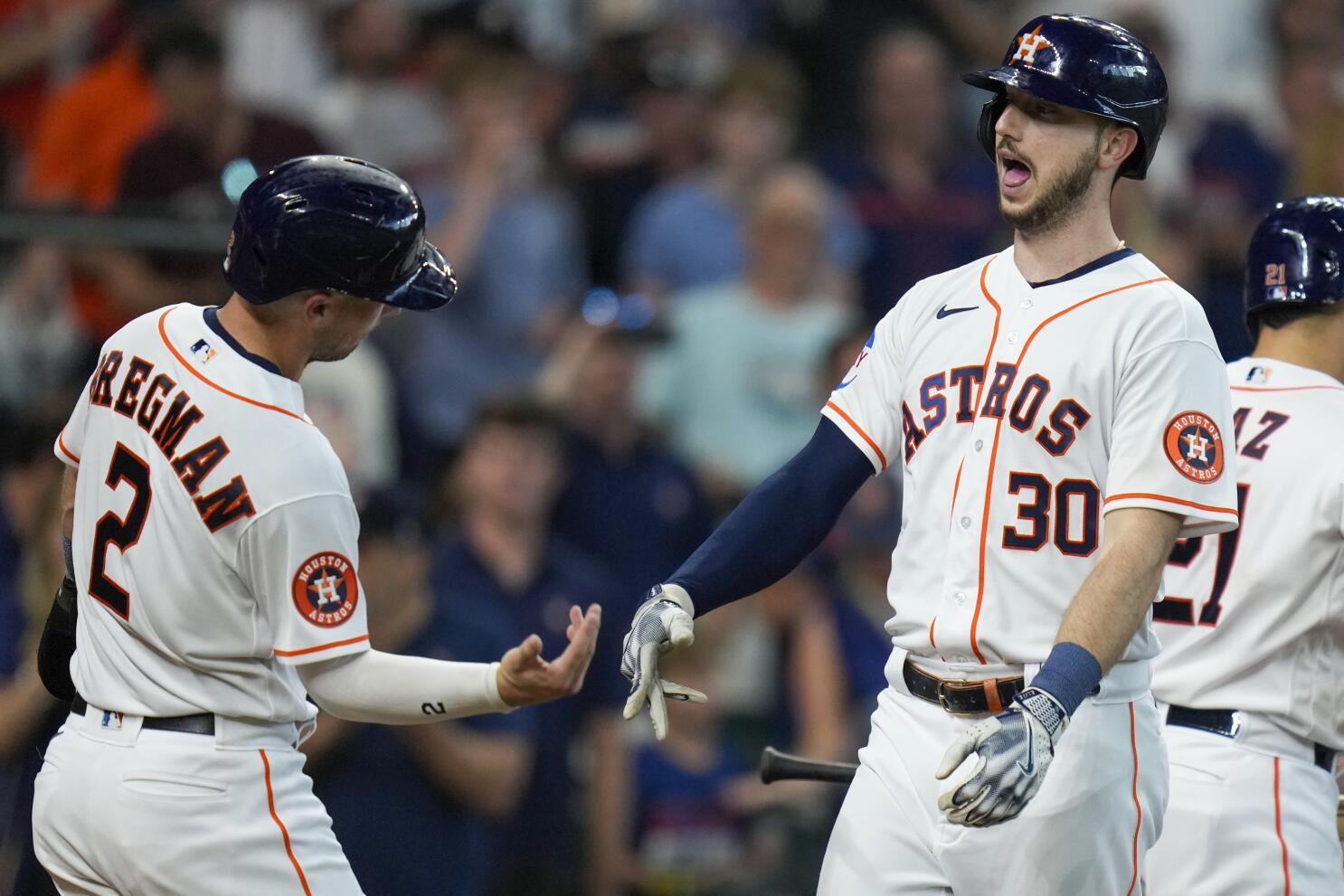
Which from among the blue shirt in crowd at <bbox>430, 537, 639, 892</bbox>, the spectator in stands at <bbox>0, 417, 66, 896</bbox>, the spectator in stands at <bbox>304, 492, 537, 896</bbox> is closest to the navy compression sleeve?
the spectator in stands at <bbox>304, 492, 537, 896</bbox>

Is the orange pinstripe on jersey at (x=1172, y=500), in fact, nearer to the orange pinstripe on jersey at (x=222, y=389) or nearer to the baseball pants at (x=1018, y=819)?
the baseball pants at (x=1018, y=819)

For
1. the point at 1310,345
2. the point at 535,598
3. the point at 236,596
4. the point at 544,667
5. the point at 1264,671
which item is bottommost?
the point at 535,598

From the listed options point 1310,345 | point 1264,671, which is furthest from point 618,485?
point 1264,671

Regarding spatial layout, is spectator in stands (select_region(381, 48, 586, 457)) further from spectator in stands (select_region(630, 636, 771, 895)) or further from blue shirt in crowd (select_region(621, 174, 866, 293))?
spectator in stands (select_region(630, 636, 771, 895))

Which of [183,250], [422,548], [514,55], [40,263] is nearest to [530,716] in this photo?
[422,548]

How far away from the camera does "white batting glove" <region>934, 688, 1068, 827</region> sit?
9.82 feet

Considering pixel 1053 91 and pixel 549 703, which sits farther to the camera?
pixel 549 703

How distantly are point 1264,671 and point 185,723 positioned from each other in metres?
2.37

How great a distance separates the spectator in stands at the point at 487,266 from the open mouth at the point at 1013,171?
4.50 meters

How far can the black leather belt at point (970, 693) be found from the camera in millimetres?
3436

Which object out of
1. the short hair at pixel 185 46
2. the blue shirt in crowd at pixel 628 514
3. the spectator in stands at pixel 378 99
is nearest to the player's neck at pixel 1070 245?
the blue shirt in crowd at pixel 628 514

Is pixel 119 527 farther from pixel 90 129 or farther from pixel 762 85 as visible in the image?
pixel 762 85

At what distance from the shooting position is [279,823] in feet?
11.4

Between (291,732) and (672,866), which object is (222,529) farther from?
(672,866)
